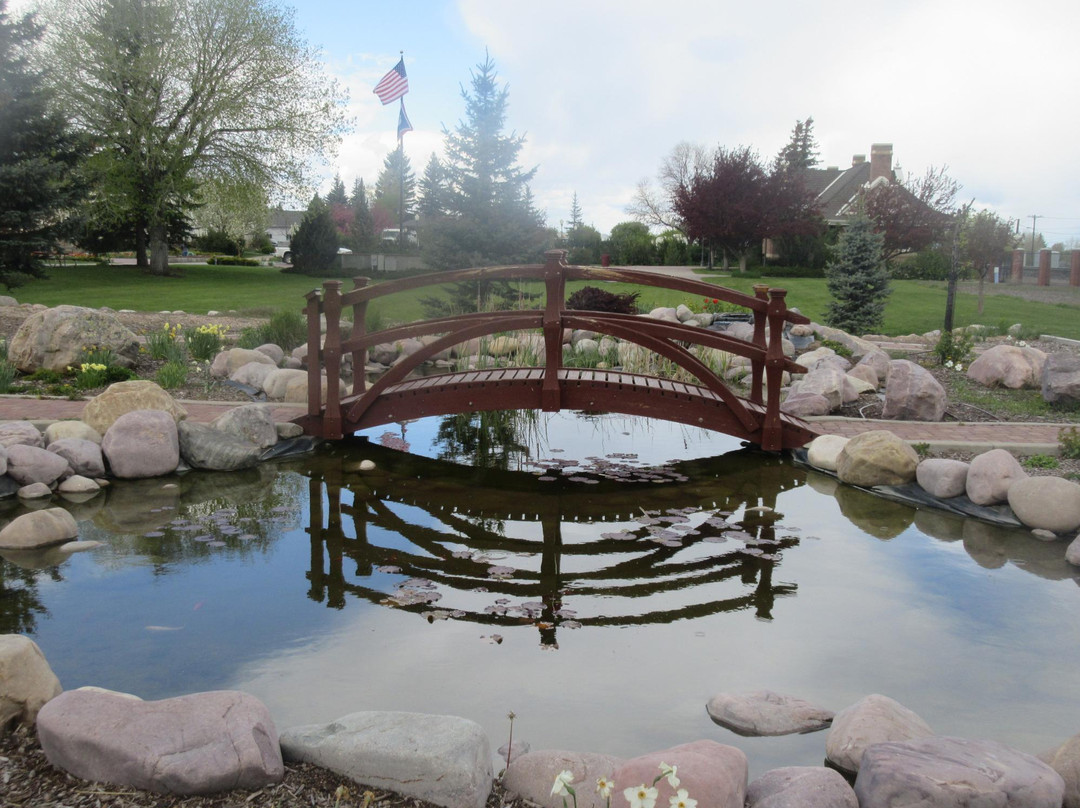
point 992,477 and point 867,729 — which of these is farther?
point 992,477

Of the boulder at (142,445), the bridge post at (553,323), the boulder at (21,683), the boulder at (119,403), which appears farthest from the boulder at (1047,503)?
the boulder at (119,403)

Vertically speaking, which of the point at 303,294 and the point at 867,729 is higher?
the point at 303,294

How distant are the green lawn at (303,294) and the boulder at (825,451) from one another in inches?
286

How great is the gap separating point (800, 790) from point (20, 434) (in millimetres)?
6349

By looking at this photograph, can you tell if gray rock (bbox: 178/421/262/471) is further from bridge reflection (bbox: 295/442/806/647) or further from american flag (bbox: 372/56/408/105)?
american flag (bbox: 372/56/408/105)

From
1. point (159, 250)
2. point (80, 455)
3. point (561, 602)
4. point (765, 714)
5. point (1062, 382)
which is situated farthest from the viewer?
point (159, 250)

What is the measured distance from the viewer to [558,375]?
7.92m

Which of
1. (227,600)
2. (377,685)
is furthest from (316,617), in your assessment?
(377,685)

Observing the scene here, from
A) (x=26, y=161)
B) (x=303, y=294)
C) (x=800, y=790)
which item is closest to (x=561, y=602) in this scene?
(x=800, y=790)

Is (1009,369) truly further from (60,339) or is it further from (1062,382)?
(60,339)

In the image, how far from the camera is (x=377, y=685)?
3773 millimetres

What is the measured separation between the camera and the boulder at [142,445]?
7.11 metres

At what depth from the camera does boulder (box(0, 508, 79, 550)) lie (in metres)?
5.49

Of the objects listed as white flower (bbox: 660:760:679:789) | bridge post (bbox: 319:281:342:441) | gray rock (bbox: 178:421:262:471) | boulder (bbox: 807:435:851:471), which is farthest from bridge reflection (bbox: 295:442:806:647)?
white flower (bbox: 660:760:679:789)
